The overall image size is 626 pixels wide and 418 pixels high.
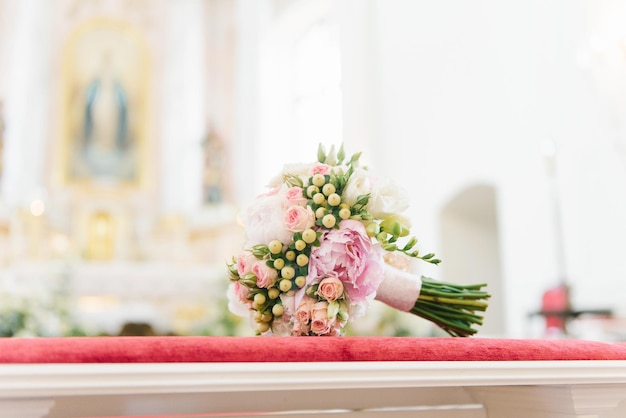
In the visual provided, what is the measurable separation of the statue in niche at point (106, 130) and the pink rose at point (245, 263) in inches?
379

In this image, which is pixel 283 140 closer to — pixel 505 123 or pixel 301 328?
pixel 505 123

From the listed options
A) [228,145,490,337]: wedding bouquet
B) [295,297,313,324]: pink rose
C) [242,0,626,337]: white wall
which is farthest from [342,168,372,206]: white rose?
[242,0,626,337]: white wall

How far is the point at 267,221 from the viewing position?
4.78ft

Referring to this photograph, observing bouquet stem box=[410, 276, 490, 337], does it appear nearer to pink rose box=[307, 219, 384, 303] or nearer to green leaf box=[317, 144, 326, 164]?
pink rose box=[307, 219, 384, 303]

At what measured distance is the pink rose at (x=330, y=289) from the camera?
4.57ft

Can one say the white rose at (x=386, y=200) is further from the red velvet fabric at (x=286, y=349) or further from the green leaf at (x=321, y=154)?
the red velvet fabric at (x=286, y=349)

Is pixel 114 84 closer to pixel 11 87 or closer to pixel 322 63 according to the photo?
pixel 11 87

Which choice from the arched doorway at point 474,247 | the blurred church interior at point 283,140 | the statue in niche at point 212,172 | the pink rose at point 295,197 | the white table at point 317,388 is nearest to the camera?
the white table at point 317,388

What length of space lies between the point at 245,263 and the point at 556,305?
4324 mm

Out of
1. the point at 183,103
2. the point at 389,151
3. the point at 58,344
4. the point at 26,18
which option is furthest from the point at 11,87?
the point at 58,344

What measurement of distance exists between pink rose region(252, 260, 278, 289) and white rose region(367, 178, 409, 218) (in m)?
0.22

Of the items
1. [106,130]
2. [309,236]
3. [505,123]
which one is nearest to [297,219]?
[309,236]

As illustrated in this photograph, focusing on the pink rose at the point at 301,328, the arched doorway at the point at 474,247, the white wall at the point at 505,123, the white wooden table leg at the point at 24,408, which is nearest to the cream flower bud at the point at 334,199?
the pink rose at the point at 301,328

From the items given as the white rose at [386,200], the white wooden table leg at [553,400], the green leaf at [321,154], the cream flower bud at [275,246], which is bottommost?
the white wooden table leg at [553,400]
